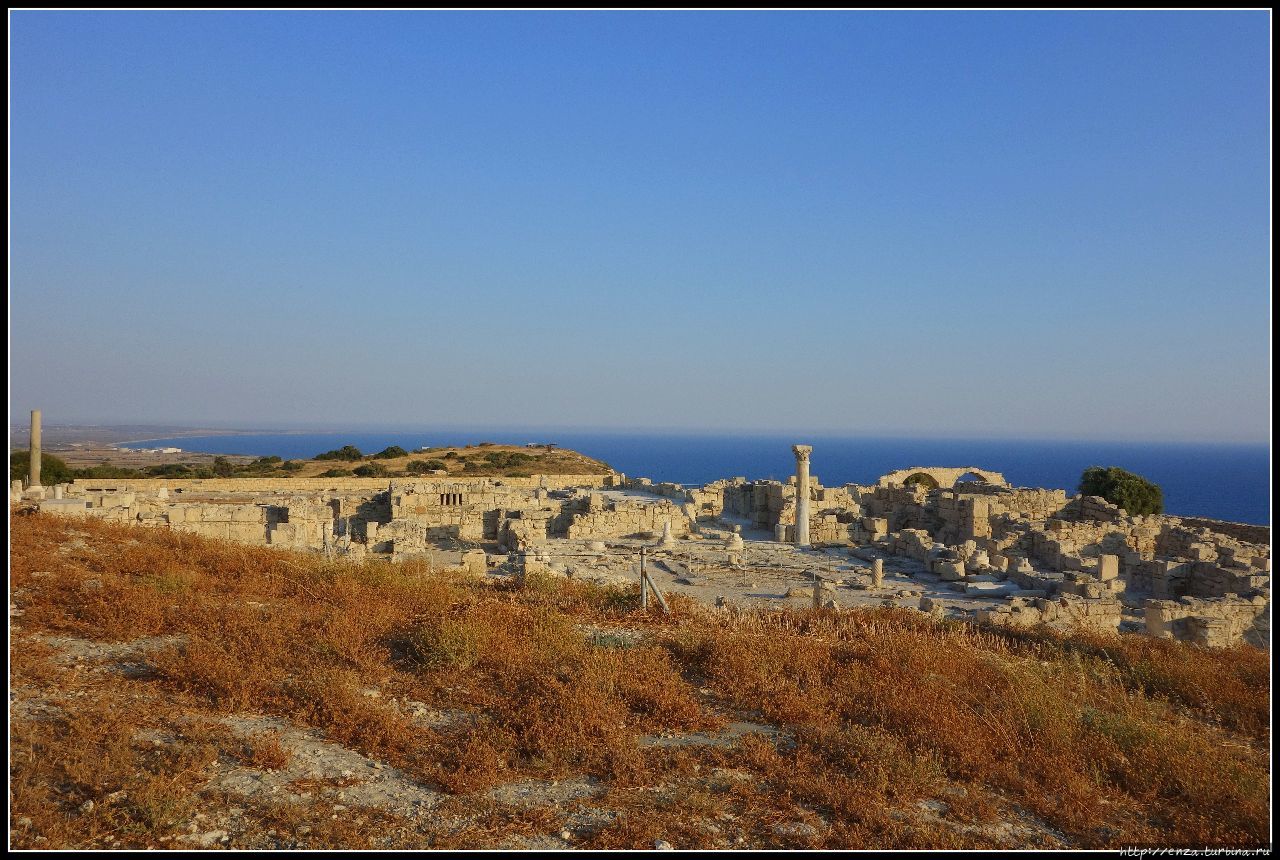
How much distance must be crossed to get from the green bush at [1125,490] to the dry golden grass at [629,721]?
101 feet

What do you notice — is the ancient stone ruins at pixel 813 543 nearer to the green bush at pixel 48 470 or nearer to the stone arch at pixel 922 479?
the green bush at pixel 48 470

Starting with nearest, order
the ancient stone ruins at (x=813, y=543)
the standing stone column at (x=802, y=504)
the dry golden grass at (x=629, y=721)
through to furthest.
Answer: the dry golden grass at (x=629, y=721) < the ancient stone ruins at (x=813, y=543) < the standing stone column at (x=802, y=504)

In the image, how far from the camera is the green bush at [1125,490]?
118 ft

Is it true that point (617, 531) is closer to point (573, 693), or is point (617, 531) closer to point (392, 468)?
point (573, 693)

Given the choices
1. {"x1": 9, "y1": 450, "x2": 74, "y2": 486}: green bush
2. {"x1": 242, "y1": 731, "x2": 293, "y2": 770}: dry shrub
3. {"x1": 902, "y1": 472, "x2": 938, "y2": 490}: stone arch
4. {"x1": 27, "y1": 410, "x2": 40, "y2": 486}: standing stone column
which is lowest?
{"x1": 902, "y1": 472, "x2": 938, "y2": 490}: stone arch

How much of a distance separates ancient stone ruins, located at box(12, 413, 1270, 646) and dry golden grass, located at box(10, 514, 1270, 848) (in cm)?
568

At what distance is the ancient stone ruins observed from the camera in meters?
15.5

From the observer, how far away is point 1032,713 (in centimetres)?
618

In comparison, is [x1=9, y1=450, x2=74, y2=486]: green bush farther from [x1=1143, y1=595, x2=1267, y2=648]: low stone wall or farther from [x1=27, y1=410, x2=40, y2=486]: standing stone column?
[x1=1143, y1=595, x2=1267, y2=648]: low stone wall

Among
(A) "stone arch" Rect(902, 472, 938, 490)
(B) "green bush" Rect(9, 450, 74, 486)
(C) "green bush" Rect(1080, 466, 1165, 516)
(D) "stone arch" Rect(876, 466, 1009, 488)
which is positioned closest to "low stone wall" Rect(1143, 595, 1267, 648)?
(C) "green bush" Rect(1080, 466, 1165, 516)

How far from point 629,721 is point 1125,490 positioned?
3756 centimetres

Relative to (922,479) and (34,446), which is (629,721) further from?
(922,479)

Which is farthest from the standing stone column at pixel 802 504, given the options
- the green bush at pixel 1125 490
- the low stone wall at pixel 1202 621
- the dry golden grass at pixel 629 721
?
Answer: the green bush at pixel 1125 490

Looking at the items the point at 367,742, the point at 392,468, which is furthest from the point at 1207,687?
the point at 392,468
